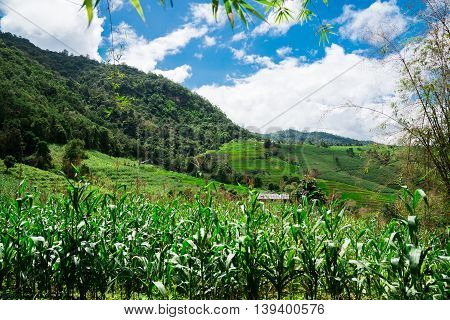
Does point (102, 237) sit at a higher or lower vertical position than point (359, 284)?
higher

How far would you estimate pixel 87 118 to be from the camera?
71812 millimetres

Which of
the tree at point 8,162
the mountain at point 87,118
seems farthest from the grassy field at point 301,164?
the tree at point 8,162

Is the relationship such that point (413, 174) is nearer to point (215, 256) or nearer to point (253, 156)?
point (215, 256)

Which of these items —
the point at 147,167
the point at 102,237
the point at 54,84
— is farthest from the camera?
the point at 54,84

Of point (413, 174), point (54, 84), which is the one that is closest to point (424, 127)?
point (413, 174)

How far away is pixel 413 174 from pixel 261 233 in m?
5.84

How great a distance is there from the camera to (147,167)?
2282 inches

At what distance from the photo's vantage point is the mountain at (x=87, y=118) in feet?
182

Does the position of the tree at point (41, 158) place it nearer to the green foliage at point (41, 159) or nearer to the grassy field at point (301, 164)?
the green foliage at point (41, 159)

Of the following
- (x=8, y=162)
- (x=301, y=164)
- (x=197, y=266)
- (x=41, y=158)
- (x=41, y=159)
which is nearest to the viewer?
(x=197, y=266)

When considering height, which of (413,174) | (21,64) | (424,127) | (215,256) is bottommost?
(215,256)

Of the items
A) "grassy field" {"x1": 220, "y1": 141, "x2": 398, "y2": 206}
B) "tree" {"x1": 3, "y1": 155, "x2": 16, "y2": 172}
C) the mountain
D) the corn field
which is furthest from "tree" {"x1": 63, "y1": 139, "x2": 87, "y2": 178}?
"grassy field" {"x1": 220, "y1": 141, "x2": 398, "y2": 206}

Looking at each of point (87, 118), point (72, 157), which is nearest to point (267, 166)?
point (72, 157)

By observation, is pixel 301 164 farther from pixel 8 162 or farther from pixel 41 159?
pixel 8 162
